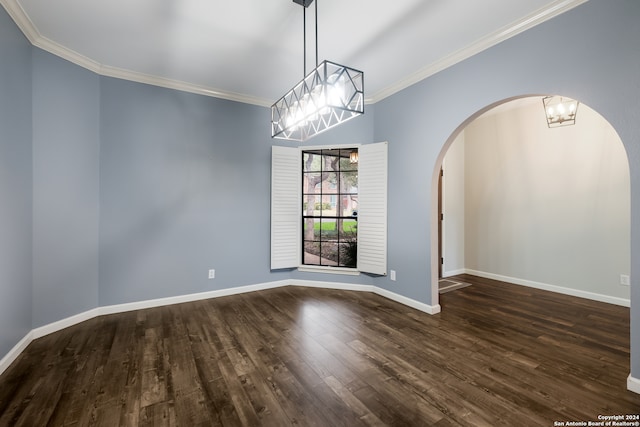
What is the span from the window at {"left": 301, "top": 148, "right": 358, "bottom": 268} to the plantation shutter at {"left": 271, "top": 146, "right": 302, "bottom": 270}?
0.15 metres

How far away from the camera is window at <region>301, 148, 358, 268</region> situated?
424 cm

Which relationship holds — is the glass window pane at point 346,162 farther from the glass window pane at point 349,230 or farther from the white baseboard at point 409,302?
the white baseboard at point 409,302

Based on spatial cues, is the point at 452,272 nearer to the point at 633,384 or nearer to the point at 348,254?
the point at 348,254

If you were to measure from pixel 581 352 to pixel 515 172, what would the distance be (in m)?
3.00

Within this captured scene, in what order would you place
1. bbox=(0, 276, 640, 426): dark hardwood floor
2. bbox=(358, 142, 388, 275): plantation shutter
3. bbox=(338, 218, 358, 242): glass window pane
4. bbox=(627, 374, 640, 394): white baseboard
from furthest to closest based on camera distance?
bbox=(338, 218, 358, 242): glass window pane < bbox=(358, 142, 388, 275): plantation shutter < bbox=(627, 374, 640, 394): white baseboard < bbox=(0, 276, 640, 426): dark hardwood floor

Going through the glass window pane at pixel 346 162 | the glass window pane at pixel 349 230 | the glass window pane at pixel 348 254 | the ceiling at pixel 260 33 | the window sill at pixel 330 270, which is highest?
the ceiling at pixel 260 33

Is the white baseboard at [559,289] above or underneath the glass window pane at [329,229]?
underneath

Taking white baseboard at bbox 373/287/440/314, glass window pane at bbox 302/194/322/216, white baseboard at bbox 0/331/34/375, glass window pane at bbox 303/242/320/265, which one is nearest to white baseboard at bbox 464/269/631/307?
white baseboard at bbox 373/287/440/314

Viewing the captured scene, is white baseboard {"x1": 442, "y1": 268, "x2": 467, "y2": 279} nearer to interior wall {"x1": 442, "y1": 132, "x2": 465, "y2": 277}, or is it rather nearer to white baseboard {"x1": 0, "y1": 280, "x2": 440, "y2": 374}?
interior wall {"x1": 442, "y1": 132, "x2": 465, "y2": 277}

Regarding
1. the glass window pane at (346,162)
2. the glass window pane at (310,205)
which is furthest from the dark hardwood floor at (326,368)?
the glass window pane at (346,162)

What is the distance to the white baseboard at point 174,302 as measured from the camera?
242 cm

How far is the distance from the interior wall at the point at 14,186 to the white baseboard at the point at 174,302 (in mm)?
94

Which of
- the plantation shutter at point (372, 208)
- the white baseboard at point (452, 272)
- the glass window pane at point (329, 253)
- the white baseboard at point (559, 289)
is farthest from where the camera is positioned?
the white baseboard at point (452, 272)

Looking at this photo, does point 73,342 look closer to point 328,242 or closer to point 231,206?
point 231,206
